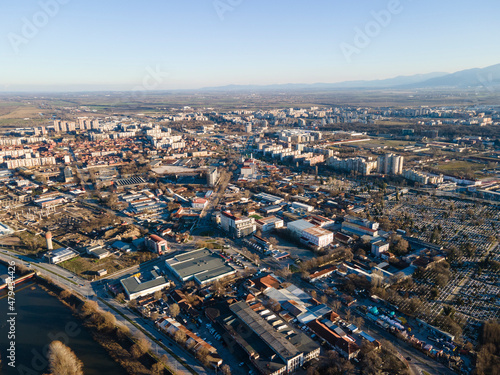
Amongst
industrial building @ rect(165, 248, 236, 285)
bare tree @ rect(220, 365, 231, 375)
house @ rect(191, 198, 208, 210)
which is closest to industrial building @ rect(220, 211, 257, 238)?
industrial building @ rect(165, 248, 236, 285)

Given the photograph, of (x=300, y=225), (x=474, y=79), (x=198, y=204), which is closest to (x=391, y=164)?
(x=300, y=225)

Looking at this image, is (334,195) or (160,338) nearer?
(160,338)

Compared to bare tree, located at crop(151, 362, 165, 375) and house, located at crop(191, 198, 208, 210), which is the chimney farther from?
bare tree, located at crop(151, 362, 165, 375)

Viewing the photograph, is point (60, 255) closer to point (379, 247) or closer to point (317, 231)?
point (317, 231)

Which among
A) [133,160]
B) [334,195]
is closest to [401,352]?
[334,195]

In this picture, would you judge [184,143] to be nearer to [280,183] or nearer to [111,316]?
[280,183]

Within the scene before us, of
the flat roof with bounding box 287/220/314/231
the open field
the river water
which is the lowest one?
the river water

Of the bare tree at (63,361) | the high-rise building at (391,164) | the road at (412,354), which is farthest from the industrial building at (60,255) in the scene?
the high-rise building at (391,164)
